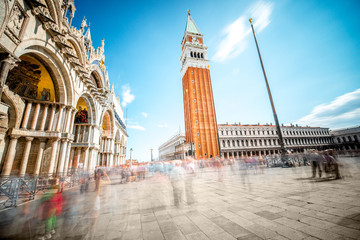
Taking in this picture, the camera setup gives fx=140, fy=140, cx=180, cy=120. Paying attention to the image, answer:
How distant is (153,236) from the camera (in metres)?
2.81

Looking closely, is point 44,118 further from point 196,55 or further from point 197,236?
point 196,55

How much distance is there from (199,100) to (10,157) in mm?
43260

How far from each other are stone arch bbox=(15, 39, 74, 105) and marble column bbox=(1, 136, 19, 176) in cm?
360

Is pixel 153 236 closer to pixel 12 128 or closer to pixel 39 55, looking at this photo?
pixel 12 128

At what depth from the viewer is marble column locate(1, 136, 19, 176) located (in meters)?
8.00

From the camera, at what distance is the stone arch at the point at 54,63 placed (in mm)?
7500

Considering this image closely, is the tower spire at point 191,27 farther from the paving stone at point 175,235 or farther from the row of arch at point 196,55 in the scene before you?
the paving stone at point 175,235

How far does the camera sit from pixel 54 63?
9.57 m

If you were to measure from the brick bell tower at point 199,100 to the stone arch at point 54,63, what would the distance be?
31.4m

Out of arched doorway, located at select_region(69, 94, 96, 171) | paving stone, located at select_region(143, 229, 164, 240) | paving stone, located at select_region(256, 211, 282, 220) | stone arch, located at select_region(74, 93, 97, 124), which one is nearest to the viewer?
paving stone, located at select_region(143, 229, 164, 240)

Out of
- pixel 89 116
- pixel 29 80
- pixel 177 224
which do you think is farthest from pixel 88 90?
pixel 177 224

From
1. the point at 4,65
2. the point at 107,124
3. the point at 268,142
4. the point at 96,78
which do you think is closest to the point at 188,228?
the point at 4,65

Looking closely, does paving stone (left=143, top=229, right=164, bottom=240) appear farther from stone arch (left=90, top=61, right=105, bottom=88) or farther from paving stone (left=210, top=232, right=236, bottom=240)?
stone arch (left=90, top=61, right=105, bottom=88)

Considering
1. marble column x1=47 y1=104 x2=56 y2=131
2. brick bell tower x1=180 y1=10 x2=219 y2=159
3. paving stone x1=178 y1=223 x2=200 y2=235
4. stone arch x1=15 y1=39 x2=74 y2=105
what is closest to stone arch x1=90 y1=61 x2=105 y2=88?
stone arch x1=15 y1=39 x2=74 y2=105
